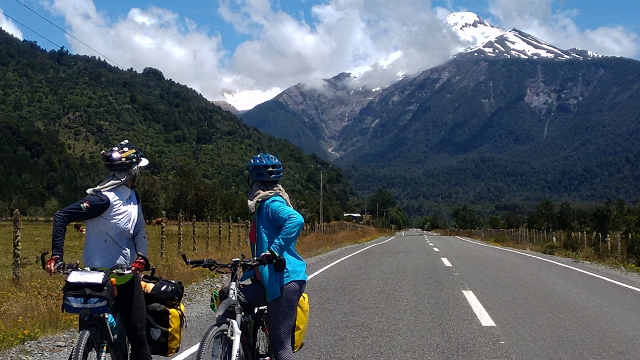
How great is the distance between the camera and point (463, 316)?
28.1 ft

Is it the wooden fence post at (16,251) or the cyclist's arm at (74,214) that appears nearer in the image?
the cyclist's arm at (74,214)

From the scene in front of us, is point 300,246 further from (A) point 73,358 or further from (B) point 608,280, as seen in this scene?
(A) point 73,358

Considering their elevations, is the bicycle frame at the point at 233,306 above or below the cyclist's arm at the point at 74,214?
below

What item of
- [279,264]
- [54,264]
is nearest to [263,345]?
[279,264]

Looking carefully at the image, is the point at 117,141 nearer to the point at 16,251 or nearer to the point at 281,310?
the point at 16,251

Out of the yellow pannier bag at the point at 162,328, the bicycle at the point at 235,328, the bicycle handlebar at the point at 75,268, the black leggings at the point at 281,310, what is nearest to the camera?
the bicycle at the point at 235,328

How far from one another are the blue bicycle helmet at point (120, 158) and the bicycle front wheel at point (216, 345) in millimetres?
1376

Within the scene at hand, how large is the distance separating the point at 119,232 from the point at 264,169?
1.15 m

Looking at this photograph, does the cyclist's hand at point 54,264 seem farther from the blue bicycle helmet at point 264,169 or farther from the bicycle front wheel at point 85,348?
the blue bicycle helmet at point 264,169

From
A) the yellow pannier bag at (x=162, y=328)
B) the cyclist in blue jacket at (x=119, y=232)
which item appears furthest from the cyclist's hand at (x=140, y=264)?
the yellow pannier bag at (x=162, y=328)

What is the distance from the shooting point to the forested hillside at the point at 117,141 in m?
87.7

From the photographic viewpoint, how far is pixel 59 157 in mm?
104750

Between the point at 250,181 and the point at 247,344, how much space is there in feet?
3.87

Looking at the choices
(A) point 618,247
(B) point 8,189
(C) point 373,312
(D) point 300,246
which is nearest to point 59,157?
(B) point 8,189
